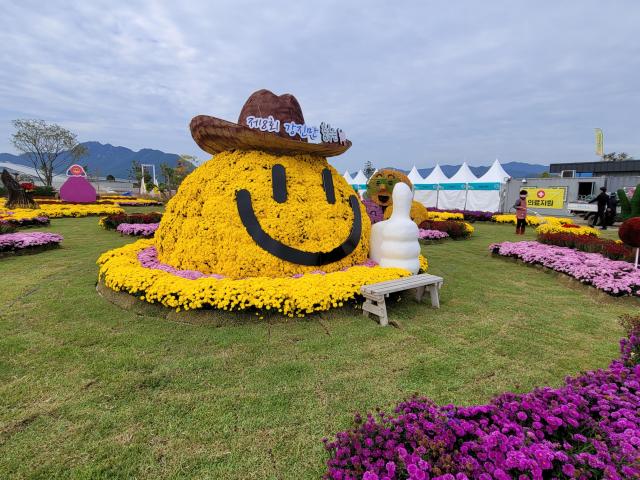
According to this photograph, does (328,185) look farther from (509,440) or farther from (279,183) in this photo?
(509,440)

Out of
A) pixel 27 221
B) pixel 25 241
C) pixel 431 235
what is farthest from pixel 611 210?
pixel 27 221

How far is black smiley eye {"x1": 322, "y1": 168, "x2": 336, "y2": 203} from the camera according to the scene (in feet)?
19.4

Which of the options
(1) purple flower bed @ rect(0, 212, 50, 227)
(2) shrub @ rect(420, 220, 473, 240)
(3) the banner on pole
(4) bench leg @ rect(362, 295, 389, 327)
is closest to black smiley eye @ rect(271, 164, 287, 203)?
(4) bench leg @ rect(362, 295, 389, 327)

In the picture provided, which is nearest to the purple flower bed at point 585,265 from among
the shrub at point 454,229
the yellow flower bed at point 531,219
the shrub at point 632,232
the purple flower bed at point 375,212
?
the shrub at point 632,232

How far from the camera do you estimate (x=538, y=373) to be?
345 centimetres

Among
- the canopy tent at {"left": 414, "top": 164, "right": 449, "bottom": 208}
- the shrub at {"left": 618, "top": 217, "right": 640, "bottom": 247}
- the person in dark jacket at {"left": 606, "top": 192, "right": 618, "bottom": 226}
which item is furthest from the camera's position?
the canopy tent at {"left": 414, "top": 164, "right": 449, "bottom": 208}

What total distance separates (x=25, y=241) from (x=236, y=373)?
8563mm

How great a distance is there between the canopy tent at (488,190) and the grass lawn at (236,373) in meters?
19.4

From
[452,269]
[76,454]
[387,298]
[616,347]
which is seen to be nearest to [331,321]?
[387,298]

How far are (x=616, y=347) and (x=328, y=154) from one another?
189 inches

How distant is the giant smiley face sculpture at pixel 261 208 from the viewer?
17.1ft

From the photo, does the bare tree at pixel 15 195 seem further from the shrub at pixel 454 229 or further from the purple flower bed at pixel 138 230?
the shrub at pixel 454 229

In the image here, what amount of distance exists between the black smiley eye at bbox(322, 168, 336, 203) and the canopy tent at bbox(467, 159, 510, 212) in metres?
20.7

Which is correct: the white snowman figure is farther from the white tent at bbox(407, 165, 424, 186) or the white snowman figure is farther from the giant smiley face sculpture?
the white tent at bbox(407, 165, 424, 186)
